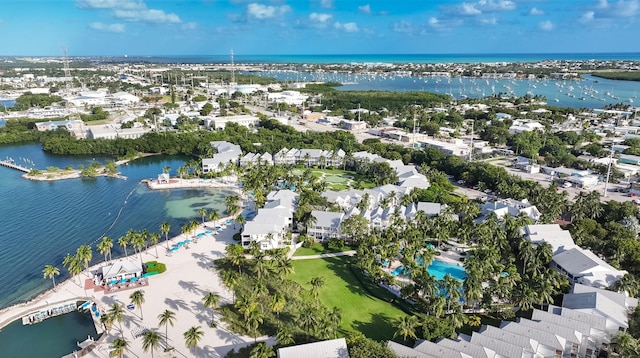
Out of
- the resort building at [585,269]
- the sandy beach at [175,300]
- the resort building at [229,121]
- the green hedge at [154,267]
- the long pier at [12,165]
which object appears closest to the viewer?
the sandy beach at [175,300]

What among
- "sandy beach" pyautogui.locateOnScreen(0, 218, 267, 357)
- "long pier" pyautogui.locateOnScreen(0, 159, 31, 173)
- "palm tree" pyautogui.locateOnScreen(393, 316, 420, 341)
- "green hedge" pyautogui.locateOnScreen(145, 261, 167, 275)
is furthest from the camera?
"long pier" pyautogui.locateOnScreen(0, 159, 31, 173)

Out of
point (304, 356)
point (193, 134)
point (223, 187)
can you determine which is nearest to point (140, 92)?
point (193, 134)

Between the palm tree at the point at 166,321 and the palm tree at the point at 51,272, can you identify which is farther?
the palm tree at the point at 51,272

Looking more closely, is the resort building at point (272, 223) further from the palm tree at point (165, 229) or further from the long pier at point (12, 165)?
the long pier at point (12, 165)

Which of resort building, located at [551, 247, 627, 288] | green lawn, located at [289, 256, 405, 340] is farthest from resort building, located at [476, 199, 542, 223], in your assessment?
green lawn, located at [289, 256, 405, 340]

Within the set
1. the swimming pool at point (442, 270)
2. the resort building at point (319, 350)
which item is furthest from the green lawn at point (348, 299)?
the resort building at point (319, 350)

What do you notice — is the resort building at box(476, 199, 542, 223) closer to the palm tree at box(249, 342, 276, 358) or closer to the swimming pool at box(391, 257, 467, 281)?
the swimming pool at box(391, 257, 467, 281)

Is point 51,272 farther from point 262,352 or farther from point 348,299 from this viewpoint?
point 348,299
